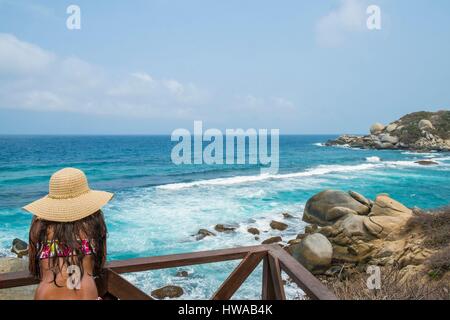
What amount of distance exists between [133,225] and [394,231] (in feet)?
38.0

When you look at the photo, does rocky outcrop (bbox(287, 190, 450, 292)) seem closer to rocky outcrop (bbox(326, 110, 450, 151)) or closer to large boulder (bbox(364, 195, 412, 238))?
large boulder (bbox(364, 195, 412, 238))

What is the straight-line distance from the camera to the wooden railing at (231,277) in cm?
222

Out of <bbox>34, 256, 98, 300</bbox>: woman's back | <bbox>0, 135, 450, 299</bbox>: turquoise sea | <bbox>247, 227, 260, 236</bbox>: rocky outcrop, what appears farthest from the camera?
<bbox>247, 227, 260, 236</bbox>: rocky outcrop

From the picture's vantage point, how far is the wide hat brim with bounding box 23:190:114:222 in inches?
76.1

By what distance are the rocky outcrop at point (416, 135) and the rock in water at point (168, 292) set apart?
2263 inches

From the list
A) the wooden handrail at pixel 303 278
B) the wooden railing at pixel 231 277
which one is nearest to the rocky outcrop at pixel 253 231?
the wooden railing at pixel 231 277

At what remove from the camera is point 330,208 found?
1498cm

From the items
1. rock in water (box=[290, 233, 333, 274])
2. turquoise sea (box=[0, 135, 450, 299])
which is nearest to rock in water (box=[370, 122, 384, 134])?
turquoise sea (box=[0, 135, 450, 299])

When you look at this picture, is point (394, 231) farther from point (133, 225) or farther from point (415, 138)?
point (415, 138)

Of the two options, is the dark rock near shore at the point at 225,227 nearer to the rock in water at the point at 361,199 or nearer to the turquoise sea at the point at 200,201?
the turquoise sea at the point at 200,201

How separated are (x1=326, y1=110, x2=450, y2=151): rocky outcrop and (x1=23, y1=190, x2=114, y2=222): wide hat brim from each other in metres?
62.6

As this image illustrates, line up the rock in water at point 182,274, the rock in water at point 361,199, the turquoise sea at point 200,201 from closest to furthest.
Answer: the rock in water at point 182,274 → the turquoise sea at point 200,201 → the rock in water at point 361,199

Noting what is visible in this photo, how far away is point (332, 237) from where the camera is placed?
38.4 ft
